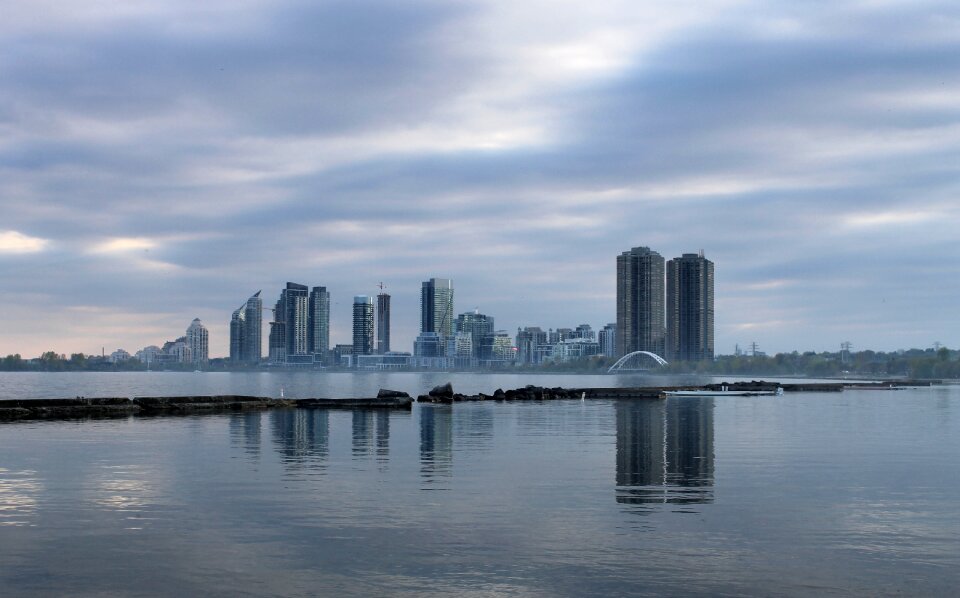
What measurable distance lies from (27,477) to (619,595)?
105 feet

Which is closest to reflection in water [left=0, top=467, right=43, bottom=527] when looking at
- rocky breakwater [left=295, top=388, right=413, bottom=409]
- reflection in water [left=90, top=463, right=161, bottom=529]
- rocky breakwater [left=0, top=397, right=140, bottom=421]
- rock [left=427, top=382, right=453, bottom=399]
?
reflection in water [left=90, top=463, right=161, bottom=529]

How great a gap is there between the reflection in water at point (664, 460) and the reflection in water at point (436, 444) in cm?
894

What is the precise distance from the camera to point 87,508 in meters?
33.9

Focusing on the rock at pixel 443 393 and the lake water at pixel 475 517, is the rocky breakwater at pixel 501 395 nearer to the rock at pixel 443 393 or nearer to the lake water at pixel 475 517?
the rock at pixel 443 393

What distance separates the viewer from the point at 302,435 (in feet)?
229

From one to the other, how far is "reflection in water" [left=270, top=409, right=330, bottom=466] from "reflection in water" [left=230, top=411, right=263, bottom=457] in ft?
4.35

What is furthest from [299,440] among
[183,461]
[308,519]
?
[308,519]

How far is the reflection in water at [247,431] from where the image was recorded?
5900 cm

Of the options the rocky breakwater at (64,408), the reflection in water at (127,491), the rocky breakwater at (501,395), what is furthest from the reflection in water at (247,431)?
the rocky breakwater at (501,395)

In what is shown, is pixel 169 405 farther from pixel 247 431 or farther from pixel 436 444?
pixel 436 444

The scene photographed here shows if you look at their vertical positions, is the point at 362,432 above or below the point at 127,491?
below

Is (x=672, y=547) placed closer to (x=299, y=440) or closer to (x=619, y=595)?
(x=619, y=595)

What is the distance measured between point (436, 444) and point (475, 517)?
30.2 m

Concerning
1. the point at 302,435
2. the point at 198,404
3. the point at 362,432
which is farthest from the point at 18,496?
the point at 198,404
